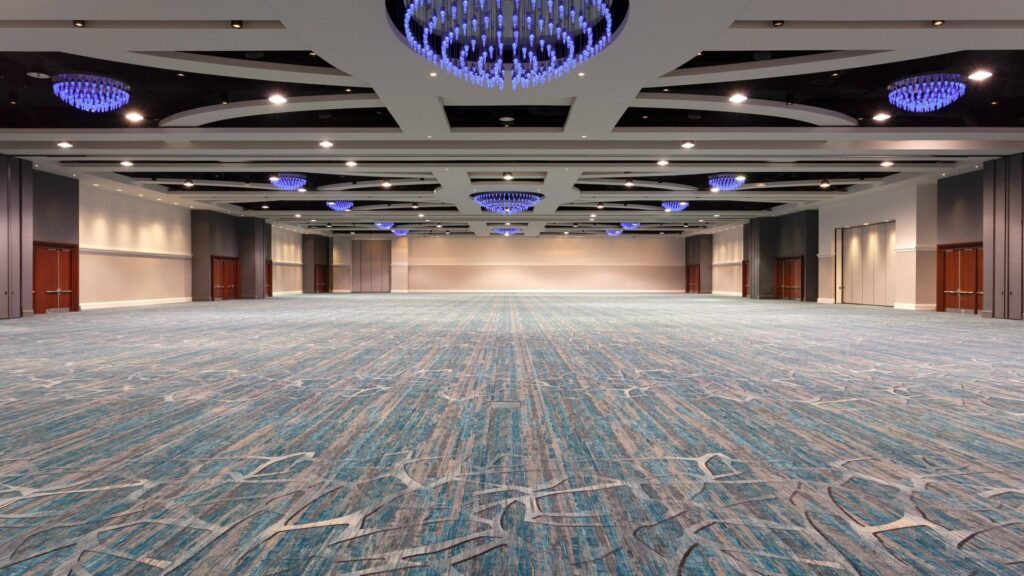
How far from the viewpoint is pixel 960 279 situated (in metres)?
15.9

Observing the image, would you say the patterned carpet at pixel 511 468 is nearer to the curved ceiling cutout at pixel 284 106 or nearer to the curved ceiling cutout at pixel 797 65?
the curved ceiling cutout at pixel 797 65

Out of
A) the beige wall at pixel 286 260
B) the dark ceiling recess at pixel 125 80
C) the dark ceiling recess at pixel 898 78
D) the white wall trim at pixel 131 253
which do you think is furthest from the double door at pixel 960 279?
the beige wall at pixel 286 260

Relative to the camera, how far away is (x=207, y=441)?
10.0 feet

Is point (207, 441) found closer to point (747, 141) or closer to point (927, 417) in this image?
point (927, 417)

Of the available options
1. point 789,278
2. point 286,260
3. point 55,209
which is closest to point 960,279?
point 789,278

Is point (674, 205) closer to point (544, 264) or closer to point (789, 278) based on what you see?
point (789, 278)

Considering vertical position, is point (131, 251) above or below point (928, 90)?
below

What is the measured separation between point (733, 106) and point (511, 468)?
9422 mm

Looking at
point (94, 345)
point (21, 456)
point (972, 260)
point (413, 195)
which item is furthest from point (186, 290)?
point (972, 260)

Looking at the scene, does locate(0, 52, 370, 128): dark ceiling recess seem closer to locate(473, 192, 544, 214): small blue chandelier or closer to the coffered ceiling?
the coffered ceiling

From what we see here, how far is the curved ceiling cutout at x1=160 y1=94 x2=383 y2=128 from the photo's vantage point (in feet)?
33.3

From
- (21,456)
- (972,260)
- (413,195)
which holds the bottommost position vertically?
(21,456)

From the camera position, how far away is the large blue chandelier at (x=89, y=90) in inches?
357

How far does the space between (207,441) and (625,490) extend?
83.6 inches
